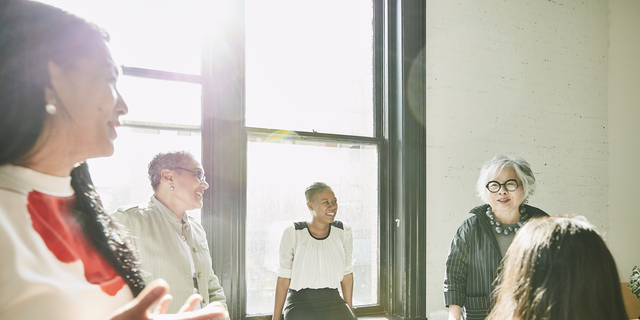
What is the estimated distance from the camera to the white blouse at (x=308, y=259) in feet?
8.45

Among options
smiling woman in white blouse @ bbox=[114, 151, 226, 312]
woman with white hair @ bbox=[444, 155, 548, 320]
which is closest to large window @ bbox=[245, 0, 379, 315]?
smiling woman in white blouse @ bbox=[114, 151, 226, 312]

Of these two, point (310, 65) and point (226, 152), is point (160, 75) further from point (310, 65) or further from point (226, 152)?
point (310, 65)

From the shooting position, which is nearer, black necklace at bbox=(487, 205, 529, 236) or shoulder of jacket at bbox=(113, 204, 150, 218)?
shoulder of jacket at bbox=(113, 204, 150, 218)

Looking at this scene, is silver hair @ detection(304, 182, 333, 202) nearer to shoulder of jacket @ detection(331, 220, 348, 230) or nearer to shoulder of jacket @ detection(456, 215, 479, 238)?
shoulder of jacket @ detection(331, 220, 348, 230)

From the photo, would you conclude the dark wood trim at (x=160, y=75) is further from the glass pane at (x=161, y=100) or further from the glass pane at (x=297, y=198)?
the glass pane at (x=297, y=198)

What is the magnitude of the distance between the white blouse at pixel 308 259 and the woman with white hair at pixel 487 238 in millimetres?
726

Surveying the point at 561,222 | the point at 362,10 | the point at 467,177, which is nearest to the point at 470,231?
the point at 467,177

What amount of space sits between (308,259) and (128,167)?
4.07 feet

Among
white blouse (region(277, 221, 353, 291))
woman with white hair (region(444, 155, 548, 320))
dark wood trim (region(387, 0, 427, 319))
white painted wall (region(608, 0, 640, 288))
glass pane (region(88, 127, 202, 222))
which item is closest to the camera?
woman with white hair (region(444, 155, 548, 320))

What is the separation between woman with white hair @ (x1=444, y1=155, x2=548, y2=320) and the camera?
2.22m

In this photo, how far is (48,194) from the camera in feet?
2.15

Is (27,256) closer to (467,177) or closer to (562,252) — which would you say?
(562,252)

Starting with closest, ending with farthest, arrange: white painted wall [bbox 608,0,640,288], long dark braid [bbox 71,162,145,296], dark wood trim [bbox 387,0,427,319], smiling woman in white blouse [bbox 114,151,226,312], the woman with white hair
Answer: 1. long dark braid [bbox 71,162,145,296]
2. smiling woman in white blouse [bbox 114,151,226,312]
3. the woman with white hair
4. dark wood trim [bbox 387,0,427,319]
5. white painted wall [bbox 608,0,640,288]

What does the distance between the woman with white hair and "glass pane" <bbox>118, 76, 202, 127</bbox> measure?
1.80 meters
